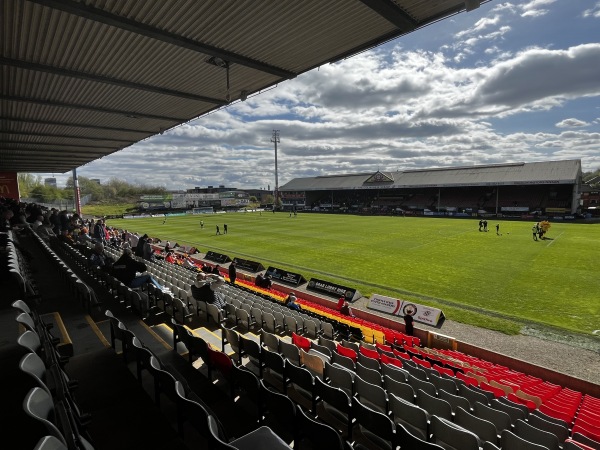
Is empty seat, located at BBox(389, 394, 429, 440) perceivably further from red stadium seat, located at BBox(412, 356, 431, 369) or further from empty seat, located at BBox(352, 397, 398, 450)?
red stadium seat, located at BBox(412, 356, 431, 369)

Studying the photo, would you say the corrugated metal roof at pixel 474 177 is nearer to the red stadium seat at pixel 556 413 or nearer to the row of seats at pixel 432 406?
the red stadium seat at pixel 556 413

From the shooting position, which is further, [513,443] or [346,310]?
[346,310]

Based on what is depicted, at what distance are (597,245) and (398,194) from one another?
49873 mm

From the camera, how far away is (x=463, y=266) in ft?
63.9

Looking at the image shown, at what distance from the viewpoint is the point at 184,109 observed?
1412 cm

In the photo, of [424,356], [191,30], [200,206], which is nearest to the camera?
[191,30]

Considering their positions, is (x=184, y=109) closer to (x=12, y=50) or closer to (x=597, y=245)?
(x=12, y=50)

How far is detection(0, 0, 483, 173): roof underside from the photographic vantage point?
666cm

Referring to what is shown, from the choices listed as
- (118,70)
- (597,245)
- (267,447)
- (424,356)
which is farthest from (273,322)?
(597,245)

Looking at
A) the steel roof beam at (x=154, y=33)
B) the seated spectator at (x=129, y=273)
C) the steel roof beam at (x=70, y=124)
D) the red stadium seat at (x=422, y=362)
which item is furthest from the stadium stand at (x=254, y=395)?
the steel roof beam at (x=70, y=124)

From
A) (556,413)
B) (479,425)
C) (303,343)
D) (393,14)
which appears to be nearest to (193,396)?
(479,425)

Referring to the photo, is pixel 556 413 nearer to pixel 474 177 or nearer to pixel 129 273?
pixel 129 273

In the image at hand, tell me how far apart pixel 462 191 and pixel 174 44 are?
6699 cm

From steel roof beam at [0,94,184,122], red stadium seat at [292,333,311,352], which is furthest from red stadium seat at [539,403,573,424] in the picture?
steel roof beam at [0,94,184,122]
